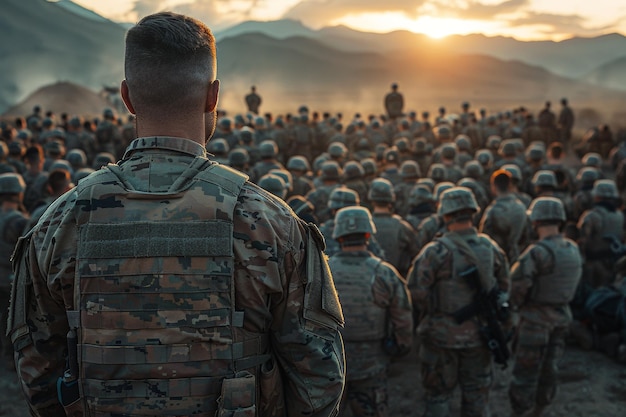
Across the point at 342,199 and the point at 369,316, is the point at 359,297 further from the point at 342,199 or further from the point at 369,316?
the point at 342,199

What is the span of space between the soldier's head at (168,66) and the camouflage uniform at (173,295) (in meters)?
0.13

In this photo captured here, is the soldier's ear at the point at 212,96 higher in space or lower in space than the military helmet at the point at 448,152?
higher

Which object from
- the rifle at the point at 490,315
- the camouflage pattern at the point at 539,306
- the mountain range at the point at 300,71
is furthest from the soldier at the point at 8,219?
the mountain range at the point at 300,71

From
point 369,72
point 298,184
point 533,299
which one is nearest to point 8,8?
point 369,72

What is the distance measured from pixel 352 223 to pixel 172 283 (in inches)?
115

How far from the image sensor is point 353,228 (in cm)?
466

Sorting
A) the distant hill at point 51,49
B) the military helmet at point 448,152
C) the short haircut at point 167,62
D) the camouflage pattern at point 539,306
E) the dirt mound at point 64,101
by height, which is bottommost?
the camouflage pattern at point 539,306

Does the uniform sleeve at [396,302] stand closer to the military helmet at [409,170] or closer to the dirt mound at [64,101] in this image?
the military helmet at [409,170]

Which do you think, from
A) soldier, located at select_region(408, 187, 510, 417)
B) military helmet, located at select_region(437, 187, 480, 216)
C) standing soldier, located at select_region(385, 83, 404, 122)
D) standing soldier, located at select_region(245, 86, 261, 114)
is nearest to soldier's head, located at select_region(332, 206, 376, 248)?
soldier, located at select_region(408, 187, 510, 417)

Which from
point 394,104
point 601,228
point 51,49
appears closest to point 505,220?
point 601,228

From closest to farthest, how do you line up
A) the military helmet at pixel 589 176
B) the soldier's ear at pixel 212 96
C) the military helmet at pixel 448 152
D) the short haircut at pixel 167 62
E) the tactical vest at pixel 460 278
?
the short haircut at pixel 167 62 → the soldier's ear at pixel 212 96 → the tactical vest at pixel 460 278 → the military helmet at pixel 589 176 → the military helmet at pixel 448 152

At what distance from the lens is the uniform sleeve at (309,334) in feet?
6.73

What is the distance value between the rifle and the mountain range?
4912 cm

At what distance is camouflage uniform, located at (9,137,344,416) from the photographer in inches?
74.4
